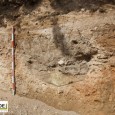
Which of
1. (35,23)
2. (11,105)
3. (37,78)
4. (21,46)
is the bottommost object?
(11,105)

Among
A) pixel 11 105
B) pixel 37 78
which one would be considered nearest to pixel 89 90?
pixel 37 78

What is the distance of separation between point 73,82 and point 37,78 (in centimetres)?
83

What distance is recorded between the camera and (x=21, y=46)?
21.8 ft

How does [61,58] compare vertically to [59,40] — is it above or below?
below

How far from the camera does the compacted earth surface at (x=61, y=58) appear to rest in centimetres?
579

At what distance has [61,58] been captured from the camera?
614cm

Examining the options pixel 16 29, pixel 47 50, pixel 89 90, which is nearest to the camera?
pixel 89 90

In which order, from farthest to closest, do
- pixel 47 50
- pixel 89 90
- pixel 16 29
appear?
1. pixel 16 29
2. pixel 47 50
3. pixel 89 90

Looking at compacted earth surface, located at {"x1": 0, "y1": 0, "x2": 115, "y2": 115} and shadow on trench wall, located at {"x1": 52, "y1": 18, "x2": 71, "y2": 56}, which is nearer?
compacted earth surface, located at {"x1": 0, "y1": 0, "x2": 115, "y2": 115}

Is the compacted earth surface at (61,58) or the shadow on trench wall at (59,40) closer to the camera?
the compacted earth surface at (61,58)

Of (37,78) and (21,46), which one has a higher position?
(21,46)

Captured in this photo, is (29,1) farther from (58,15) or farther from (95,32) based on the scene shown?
(95,32)

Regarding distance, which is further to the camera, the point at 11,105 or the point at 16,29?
the point at 16,29

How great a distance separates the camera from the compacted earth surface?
19.0 ft
